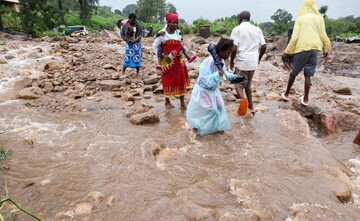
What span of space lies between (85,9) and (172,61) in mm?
31910

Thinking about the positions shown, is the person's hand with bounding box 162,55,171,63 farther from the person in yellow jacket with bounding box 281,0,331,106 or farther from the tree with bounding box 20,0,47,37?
the tree with bounding box 20,0,47,37

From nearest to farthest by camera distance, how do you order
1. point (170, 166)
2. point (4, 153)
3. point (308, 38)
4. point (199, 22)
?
point (170, 166) < point (4, 153) < point (308, 38) < point (199, 22)

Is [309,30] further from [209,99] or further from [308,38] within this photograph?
[209,99]

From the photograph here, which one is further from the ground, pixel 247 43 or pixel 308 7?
pixel 308 7

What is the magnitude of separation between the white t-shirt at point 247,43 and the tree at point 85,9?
3131cm

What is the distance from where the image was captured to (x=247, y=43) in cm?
461

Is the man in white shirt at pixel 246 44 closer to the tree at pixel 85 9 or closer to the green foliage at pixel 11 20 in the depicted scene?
the green foliage at pixel 11 20

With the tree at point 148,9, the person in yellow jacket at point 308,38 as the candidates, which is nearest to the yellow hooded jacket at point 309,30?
the person in yellow jacket at point 308,38

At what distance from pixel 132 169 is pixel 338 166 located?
7.35 ft

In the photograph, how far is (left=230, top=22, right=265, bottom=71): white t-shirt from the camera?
4570 mm

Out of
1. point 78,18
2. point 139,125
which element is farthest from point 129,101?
point 78,18

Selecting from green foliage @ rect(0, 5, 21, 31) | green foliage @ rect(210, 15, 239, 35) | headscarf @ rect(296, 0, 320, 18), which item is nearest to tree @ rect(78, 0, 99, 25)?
green foliage @ rect(0, 5, 21, 31)

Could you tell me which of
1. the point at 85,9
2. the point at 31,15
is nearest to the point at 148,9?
the point at 85,9

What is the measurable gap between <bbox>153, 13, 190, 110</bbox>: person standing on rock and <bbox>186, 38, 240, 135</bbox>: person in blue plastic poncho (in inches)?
41.7
